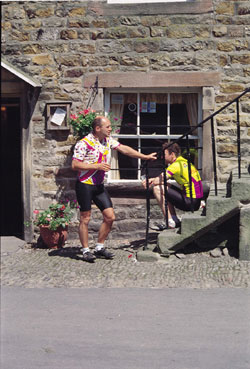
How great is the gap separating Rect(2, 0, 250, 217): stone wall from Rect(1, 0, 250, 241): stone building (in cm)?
1

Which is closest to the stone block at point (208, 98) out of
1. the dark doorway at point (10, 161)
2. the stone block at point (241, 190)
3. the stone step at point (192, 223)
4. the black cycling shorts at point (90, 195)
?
the stone block at point (241, 190)

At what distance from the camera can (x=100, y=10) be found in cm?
734

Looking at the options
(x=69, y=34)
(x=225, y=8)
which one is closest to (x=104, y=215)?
(x=69, y=34)

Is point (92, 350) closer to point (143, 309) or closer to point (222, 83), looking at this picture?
point (143, 309)

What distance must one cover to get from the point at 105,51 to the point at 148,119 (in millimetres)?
1119

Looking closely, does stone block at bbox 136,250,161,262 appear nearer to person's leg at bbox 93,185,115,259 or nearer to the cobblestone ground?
the cobblestone ground

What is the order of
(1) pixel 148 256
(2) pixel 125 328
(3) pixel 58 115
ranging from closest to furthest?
1. (2) pixel 125 328
2. (1) pixel 148 256
3. (3) pixel 58 115

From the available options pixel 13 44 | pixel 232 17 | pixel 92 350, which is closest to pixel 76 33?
pixel 13 44

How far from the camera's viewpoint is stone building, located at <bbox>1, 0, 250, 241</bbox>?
23.6 feet

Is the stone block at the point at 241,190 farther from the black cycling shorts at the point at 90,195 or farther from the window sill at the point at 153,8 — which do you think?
the window sill at the point at 153,8

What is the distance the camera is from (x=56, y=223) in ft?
23.5

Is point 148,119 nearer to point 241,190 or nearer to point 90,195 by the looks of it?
point 90,195

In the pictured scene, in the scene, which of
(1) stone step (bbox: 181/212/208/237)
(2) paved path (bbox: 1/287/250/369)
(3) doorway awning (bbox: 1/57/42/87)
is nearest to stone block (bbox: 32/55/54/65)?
(3) doorway awning (bbox: 1/57/42/87)

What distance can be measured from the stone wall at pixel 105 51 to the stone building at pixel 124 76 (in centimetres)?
1
